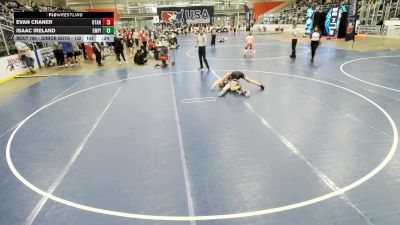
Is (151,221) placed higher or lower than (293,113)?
lower

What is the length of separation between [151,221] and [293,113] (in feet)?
17.4

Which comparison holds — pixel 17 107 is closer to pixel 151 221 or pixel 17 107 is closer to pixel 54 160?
pixel 54 160

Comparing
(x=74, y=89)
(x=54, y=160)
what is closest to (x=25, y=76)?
(x=74, y=89)

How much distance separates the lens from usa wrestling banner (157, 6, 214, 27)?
4850 centimetres

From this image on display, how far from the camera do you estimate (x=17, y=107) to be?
31.6 ft

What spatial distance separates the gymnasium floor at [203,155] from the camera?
4242mm

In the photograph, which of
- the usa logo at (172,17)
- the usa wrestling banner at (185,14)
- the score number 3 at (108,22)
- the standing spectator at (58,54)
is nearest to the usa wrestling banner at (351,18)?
the score number 3 at (108,22)

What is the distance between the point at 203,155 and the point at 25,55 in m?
14.1

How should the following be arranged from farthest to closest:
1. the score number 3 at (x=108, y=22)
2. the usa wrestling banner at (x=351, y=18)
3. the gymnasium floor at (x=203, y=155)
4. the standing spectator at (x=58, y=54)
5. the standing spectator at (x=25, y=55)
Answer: the usa wrestling banner at (x=351, y=18) → the standing spectator at (x=58, y=54) → the standing spectator at (x=25, y=55) → the score number 3 at (x=108, y=22) → the gymnasium floor at (x=203, y=155)
